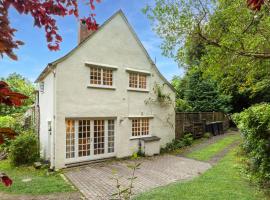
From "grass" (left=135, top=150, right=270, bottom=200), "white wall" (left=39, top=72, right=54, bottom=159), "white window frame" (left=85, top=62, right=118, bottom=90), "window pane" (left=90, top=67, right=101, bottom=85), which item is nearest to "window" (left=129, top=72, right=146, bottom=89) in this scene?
"white window frame" (left=85, top=62, right=118, bottom=90)

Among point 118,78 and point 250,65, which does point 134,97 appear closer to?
point 118,78

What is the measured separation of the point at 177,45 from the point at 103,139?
676 centimetres

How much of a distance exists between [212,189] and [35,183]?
686 centimetres

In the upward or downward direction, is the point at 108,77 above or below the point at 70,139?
above

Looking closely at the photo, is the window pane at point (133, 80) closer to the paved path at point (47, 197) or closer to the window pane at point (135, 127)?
the window pane at point (135, 127)

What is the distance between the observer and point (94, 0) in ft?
9.11

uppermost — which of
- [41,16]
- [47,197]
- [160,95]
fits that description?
[160,95]

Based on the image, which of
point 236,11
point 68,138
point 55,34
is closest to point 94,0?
point 55,34

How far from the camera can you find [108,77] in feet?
46.5

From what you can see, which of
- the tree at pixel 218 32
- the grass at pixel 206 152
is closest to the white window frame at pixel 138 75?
the tree at pixel 218 32

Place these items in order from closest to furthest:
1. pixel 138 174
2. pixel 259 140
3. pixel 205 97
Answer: pixel 259 140 < pixel 138 174 < pixel 205 97

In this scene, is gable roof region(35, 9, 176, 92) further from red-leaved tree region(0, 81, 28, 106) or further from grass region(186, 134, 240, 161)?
red-leaved tree region(0, 81, 28, 106)

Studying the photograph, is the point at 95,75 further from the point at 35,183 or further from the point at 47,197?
the point at 47,197

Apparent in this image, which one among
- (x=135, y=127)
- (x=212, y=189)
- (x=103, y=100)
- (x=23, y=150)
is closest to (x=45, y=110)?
(x=23, y=150)
